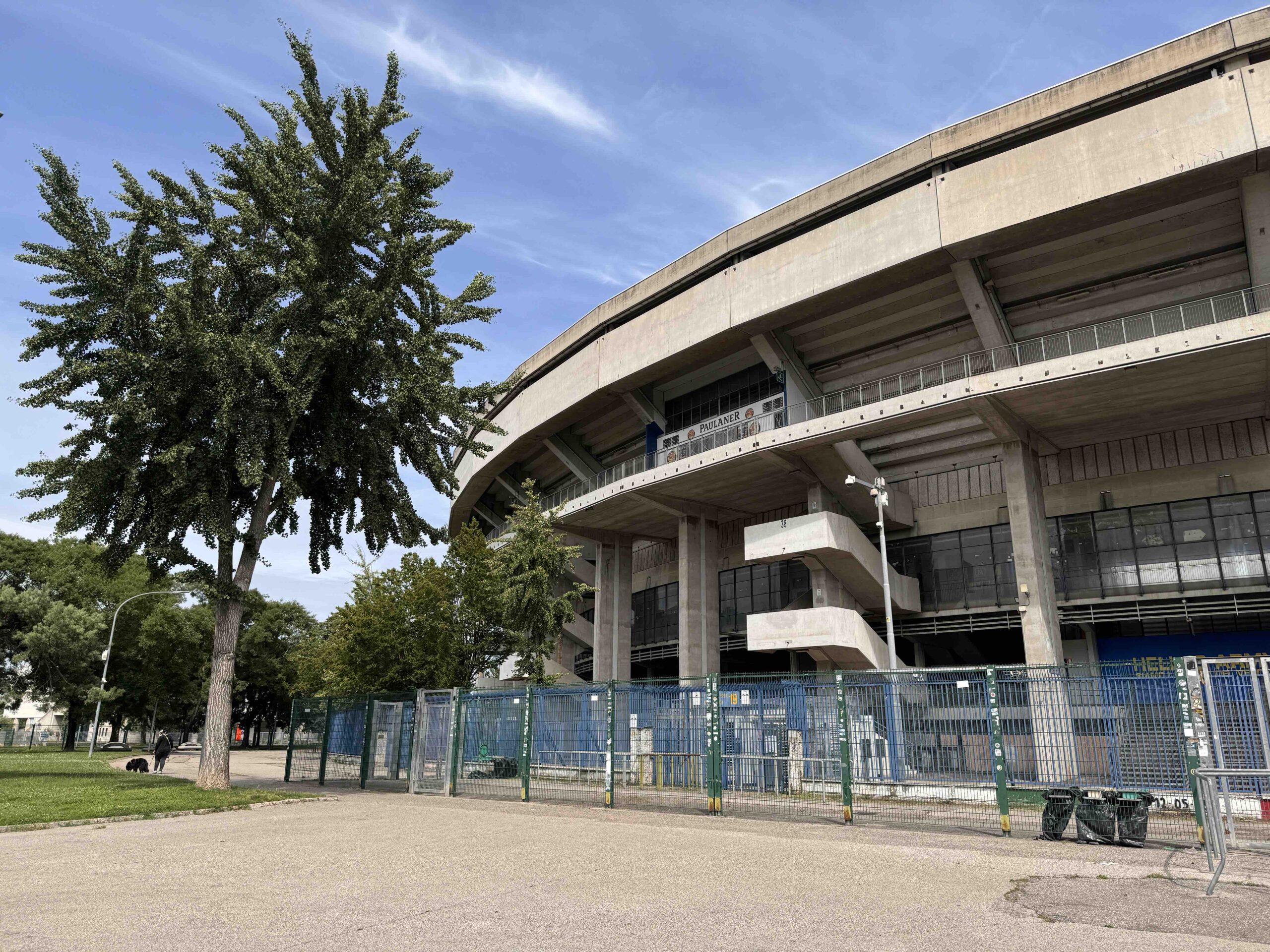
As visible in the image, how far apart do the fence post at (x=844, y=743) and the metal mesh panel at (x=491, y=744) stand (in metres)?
7.06

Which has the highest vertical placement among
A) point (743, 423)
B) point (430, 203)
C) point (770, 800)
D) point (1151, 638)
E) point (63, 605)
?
point (430, 203)

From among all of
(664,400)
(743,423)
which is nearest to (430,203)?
(743,423)

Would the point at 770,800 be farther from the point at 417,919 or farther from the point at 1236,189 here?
the point at 1236,189

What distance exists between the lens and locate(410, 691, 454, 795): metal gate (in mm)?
18531

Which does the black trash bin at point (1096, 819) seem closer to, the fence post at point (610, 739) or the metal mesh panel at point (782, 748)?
the metal mesh panel at point (782, 748)

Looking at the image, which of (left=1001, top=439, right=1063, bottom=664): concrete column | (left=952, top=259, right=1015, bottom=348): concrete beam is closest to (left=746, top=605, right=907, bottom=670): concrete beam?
(left=1001, top=439, right=1063, bottom=664): concrete column

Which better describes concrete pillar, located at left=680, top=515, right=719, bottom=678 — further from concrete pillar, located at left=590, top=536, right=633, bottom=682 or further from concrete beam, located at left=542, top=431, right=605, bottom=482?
concrete beam, located at left=542, top=431, right=605, bottom=482

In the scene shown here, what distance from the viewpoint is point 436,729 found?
61.7 feet

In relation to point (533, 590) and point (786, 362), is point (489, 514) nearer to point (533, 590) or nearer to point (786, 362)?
point (533, 590)

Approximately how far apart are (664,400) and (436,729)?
60.1 feet

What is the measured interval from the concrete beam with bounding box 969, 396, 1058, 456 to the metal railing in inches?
442

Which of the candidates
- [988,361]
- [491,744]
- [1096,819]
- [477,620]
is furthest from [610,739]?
[988,361]

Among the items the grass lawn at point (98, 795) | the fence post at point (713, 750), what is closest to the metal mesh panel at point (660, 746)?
the fence post at point (713, 750)

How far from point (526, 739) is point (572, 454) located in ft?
67.9
